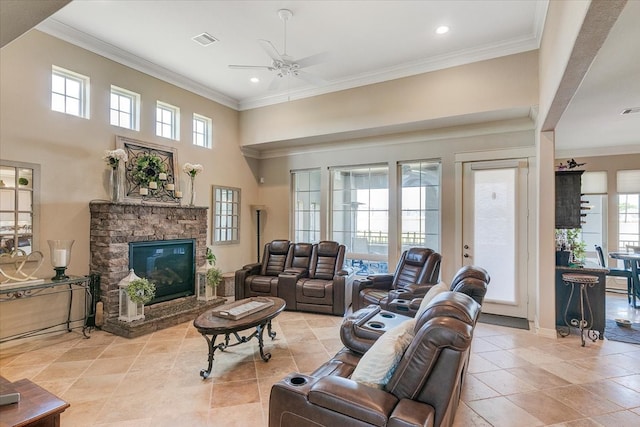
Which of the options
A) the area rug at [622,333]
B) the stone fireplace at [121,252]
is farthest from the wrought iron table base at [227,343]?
the area rug at [622,333]

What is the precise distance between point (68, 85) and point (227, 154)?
274 centimetres

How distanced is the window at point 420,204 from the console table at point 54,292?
4865 mm

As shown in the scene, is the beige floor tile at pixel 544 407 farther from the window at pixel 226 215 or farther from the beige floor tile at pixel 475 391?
the window at pixel 226 215

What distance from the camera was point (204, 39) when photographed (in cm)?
425

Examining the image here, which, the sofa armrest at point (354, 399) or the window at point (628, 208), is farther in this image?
the window at point (628, 208)

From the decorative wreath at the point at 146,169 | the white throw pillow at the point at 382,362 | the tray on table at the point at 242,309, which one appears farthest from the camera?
the decorative wreath at the point at 146,169

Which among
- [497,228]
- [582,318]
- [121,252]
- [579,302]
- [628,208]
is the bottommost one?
[582,318]

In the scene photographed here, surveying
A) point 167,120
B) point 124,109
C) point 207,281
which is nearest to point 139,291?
point 207,281

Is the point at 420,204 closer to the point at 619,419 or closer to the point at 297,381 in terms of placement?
the point at 619,419

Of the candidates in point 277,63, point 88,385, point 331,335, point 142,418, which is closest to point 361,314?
point 331,335

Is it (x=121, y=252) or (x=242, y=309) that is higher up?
(x=121, y=252)

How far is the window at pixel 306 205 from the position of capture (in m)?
6.68

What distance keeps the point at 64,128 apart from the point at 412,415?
5.01m

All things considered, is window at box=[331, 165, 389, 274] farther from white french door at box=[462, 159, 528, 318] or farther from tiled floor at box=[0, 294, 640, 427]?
tiled floor at box=[0, 294, 640, 427]
